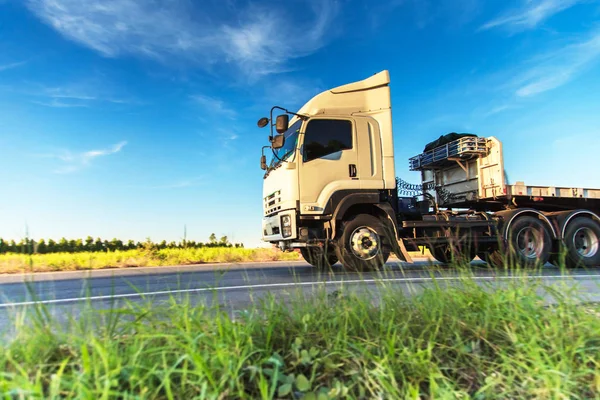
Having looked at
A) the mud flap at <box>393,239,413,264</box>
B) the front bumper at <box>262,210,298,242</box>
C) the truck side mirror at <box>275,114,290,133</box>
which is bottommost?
the mud flap at <box>393,239,413,264</box>

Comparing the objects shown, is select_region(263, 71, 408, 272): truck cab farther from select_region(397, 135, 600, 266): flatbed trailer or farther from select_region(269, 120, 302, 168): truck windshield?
select_region(397, 135, 600, 266): flatbed trailer

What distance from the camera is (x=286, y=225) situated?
7.09 metres

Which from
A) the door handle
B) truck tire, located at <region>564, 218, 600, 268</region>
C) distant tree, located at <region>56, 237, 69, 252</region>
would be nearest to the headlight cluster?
the door handle

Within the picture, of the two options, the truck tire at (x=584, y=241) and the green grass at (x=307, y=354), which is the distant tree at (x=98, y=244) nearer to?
the green grass at (x=307, y=354)

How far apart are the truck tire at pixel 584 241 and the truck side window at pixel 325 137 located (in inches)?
255

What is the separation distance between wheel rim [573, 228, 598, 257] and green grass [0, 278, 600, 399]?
28.6 ft

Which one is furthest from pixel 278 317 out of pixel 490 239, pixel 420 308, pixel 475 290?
pixel 490 239

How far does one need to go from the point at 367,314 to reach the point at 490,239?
740cm

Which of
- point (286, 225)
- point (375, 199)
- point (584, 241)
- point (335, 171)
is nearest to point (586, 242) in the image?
point (584, 241)

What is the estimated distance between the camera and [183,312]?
80.6 inches

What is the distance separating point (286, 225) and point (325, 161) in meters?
1.53

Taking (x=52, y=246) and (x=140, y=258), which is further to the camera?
(x=52, y=246)

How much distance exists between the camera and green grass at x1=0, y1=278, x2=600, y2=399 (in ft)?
4.88

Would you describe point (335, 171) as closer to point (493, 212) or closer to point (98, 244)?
point (493, 212)
